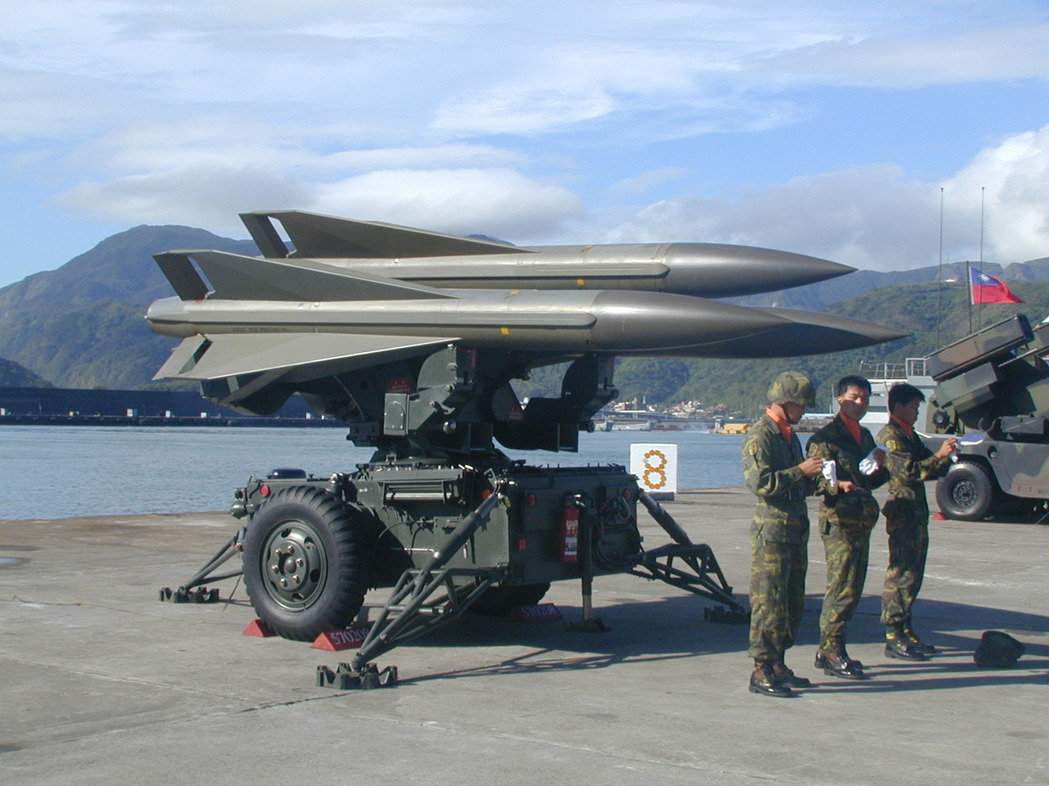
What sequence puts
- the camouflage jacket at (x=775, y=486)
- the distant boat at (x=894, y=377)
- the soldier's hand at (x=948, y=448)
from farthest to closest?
1. the distant boat at (x=894, y=377)
2. the soldier's hand at (x=948, y=448)
3. the camouflage jacket at (x=775, y=486)

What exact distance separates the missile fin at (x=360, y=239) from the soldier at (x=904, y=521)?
3176 mm

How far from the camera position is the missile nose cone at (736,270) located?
344 inches

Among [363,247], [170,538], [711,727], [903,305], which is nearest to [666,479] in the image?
[170,538]

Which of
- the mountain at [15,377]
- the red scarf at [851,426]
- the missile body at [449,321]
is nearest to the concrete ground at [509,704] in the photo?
the red scarf at [851,426]

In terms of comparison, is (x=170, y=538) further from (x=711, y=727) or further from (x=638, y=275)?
(x=711, y=727)

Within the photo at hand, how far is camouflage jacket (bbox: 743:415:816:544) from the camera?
6.60 m

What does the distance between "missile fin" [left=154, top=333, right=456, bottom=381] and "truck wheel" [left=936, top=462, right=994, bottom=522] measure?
12.8m

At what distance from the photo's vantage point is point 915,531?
7621mm

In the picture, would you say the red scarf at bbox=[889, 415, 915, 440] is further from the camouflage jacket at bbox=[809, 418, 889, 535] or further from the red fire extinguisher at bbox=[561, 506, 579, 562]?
the red fire extinguisher at bbox=[561, 506, 579, 562]

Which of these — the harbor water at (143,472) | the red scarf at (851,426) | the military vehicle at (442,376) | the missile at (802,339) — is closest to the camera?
the red scarf at (851,426)

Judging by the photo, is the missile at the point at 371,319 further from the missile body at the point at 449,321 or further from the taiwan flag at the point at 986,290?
the taiwan flag at the point at 986,290

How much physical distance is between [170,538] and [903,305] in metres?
142

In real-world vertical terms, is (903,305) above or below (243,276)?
above

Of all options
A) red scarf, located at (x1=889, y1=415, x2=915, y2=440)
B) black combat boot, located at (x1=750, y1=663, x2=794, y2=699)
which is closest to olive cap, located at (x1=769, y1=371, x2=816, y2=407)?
red scarf, located at (x1=889, y1=415, x2=915, y2=440)
